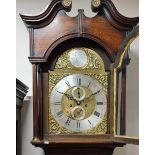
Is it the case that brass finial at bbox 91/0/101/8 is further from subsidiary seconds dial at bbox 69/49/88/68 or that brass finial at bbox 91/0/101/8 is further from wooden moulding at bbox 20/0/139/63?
subsidiary seconds dial at bbox 69/49/88/68

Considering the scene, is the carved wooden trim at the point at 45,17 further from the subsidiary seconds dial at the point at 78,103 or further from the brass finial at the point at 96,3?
the subsidiary seconds dial at the point at 78,103

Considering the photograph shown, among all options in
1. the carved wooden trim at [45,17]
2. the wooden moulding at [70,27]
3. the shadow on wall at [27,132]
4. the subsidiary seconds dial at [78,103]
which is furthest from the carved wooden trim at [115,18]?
the shadow on wall at [27,132]

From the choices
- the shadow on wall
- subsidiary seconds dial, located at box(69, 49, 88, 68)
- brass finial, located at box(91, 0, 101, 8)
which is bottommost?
the shadow on wall

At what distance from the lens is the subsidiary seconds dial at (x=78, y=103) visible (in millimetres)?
1545

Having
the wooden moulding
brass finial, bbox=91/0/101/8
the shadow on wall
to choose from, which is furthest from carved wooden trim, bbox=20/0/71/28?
the shadow on wall

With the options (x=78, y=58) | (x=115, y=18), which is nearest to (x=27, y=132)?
(x=78, y=58)

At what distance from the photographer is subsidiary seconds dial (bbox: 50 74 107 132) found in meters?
1.54

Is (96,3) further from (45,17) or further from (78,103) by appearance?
(78,103)

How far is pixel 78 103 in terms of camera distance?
5.08 ft

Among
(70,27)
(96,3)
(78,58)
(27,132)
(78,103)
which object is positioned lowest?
(27,132)

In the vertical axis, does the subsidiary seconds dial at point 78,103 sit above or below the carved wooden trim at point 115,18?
below

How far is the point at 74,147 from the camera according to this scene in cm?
151
